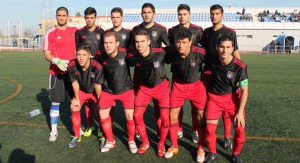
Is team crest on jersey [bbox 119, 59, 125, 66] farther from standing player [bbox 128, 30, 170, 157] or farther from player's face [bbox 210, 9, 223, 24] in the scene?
player's face [bbox 210, 9, 223, 24]

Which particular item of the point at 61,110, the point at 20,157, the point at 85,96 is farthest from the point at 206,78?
the point at 61,110

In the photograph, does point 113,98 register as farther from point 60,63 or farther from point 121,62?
point 60,63

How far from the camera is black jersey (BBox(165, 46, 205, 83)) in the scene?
340 cm

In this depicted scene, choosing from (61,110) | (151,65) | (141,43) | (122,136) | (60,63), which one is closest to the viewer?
(141,43)

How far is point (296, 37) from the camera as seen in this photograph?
33.9 meters

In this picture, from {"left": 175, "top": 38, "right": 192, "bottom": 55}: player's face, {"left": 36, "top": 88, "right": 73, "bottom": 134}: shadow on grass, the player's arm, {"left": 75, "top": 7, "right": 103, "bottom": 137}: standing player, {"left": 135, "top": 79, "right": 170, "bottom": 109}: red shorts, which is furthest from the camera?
{"left": 36, "top": 88, "right": 73, "bottom": 134}: shadow on grass

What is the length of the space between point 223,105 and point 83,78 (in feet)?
6.94

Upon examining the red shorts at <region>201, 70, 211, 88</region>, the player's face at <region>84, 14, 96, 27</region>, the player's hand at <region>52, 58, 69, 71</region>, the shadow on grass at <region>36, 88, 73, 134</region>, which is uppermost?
the player's face at <region>84, 14, 96, 27</region>

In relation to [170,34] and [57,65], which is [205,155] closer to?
[170,34]

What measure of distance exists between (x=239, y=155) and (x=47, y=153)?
9.01 ft

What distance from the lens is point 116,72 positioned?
3.61m

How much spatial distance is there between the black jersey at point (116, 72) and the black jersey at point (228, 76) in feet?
4.21

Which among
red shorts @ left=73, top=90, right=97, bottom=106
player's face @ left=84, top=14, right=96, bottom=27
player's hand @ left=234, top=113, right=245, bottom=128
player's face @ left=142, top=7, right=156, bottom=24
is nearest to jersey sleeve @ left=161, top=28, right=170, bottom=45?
player's face @ left=142, top=7, right=156, bottom=24

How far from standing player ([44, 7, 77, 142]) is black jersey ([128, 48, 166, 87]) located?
1.28m
